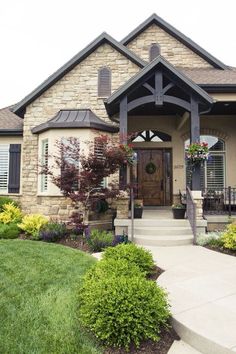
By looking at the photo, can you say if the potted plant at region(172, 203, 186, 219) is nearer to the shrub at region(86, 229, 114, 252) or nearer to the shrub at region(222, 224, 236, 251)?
the shrub at region(222, 224, 236, 251)

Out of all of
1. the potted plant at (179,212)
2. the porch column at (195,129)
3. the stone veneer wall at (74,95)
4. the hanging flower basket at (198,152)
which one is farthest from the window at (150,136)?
the potted plant at (179,212)

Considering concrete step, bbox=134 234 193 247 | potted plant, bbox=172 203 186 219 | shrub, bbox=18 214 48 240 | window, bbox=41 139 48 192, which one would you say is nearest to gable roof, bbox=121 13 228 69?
window, bbox=41 139 48 192

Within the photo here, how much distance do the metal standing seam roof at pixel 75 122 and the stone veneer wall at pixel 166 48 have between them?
4.87 meters

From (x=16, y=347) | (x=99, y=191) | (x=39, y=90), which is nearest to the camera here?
(x=16, y=347)

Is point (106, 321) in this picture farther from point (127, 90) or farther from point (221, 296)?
point (127, 90)

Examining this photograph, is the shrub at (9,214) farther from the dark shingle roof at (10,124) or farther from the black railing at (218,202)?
the black railing at (218,202)

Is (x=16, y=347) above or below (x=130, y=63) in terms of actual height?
below

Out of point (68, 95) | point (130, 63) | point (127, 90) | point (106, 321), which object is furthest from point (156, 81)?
point (106, 321)

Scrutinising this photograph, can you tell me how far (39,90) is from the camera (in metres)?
10.7

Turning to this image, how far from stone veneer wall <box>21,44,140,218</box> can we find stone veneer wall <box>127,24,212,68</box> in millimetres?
2764

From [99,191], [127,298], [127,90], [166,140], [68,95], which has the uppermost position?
[68,95]

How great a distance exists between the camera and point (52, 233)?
778 cm

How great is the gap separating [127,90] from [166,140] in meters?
3.61

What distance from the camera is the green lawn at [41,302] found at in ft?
9.08
